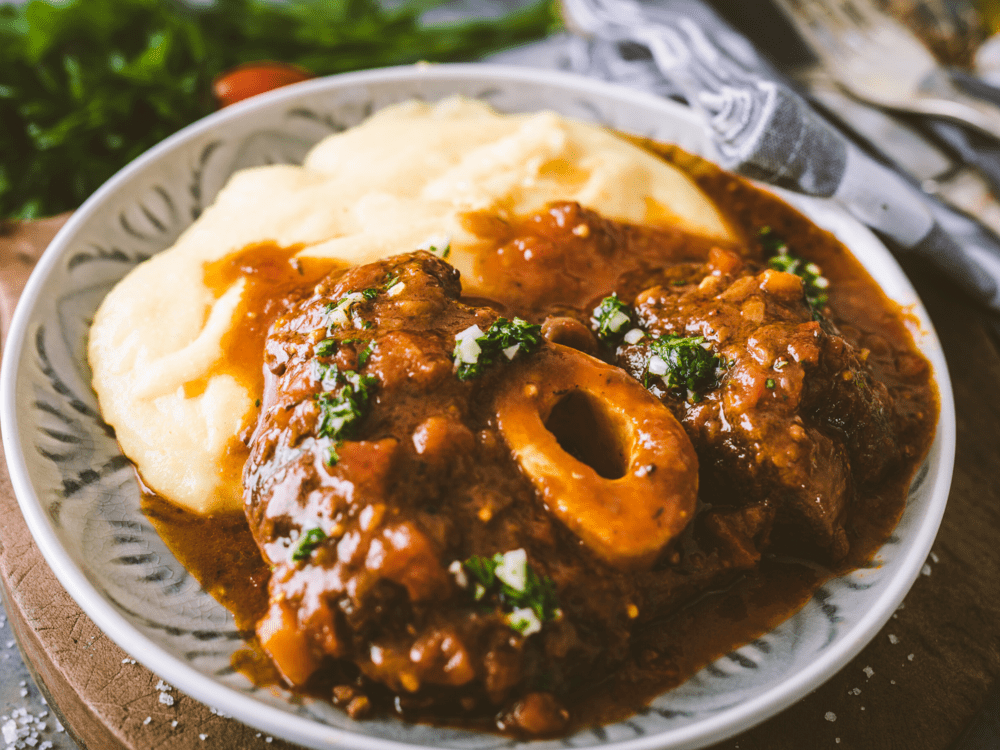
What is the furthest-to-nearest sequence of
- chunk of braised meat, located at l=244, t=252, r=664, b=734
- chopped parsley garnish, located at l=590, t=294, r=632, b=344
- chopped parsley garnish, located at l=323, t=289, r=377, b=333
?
chopped parsley garnish, located at l=590, t=294, r=632, b=344, chopped parsley garnish, located at l=323, t=289, r=377, b=333, chunk of braised meat, located at l=244, t=252, r=664, b=734

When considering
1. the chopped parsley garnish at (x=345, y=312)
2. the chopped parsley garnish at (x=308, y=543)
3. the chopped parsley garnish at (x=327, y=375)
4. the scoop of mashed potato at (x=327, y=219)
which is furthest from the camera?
the scoop of mashed potato at (x=327, y=219)

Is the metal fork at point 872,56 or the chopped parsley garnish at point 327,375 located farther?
the metal fork at point 872,56

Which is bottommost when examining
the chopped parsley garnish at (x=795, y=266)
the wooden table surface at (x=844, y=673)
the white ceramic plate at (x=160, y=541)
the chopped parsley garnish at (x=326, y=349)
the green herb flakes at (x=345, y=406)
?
the wooden table surface at (x=844, y=673)

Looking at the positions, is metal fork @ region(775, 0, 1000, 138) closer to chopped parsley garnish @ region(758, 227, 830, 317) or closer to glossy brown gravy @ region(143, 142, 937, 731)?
glossy brown gravy @ region(143, 142, 937, 731)

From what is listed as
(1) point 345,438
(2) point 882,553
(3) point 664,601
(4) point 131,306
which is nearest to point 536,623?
(3) point 664,601

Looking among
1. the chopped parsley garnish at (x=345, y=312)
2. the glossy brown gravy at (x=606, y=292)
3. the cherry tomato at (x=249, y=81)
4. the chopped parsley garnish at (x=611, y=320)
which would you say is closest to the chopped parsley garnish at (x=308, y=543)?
the glossy brown gravy at (x=606, y=292)

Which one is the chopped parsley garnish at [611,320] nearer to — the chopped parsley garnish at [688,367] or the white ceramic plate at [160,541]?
the chopped parsley garnish at [688,367]

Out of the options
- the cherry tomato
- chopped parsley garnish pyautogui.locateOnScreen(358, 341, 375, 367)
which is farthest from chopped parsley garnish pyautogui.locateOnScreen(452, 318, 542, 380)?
the cherry tomato
